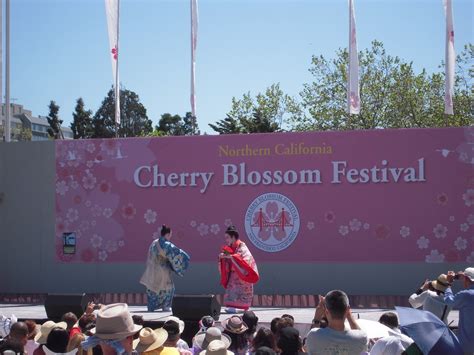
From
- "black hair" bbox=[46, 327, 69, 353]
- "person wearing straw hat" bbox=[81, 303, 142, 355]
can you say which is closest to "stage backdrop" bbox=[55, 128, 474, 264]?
"black hair" bbox=[46, 327, 69, 353]

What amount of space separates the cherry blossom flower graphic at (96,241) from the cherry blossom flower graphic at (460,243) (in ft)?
22.4

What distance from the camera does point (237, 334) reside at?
6988mm

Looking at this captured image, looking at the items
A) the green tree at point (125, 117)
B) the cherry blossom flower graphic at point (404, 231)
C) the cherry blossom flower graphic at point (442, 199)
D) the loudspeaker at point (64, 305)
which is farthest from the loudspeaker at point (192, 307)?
the green tree at point (125, 117)

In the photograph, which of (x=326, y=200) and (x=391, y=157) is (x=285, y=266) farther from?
(x=391, y=157)

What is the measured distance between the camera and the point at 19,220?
1694 cm

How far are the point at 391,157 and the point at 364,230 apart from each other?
4.78ft

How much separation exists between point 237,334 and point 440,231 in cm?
902

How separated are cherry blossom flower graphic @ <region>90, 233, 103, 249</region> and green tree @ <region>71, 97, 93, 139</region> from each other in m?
37.9

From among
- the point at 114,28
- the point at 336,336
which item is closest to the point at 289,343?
the point at 336,336

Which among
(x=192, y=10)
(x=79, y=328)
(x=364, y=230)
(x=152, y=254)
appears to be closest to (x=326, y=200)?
(x=364, y=230)

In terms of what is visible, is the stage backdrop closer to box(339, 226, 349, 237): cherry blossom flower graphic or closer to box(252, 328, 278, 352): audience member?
box(339, 226, 349, 237): cherry blossom flower graphic

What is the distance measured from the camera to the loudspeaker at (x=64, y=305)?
33.8 feet

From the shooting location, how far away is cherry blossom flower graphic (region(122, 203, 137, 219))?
16391 millimetres

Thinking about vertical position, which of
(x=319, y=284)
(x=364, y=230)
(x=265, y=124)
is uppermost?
(x=265, y=124)
